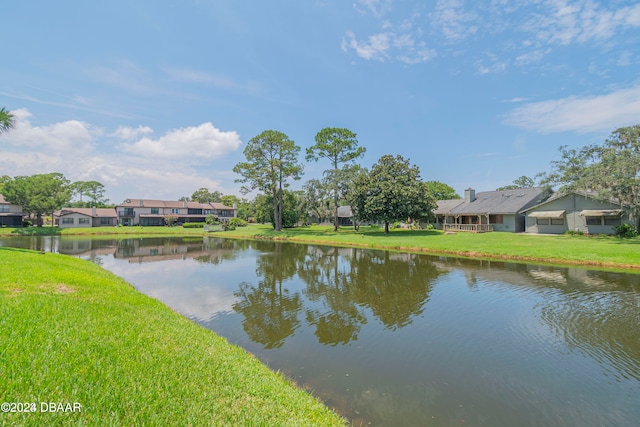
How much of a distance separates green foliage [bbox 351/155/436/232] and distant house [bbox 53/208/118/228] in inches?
2133

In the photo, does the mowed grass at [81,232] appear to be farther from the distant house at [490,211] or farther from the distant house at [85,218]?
the distant house at [490,211]

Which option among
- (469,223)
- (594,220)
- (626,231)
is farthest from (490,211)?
(626,231)

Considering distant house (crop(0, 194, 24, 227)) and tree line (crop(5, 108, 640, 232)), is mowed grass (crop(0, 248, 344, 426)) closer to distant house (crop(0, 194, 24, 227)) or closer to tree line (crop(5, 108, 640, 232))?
tree line (crop(5, 108, 640, 232))

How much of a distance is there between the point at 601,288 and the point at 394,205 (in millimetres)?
24891

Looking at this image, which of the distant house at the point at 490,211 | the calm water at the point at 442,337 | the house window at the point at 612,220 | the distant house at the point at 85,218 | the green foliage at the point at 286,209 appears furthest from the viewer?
the distant house at the point at 85,218

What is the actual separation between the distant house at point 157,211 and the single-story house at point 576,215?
211 ft

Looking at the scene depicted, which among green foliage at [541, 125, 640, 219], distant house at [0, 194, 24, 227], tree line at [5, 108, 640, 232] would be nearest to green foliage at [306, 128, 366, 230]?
tree line at [5, 108, 640, 232]

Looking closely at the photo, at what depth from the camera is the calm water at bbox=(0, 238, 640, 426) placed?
5.34m

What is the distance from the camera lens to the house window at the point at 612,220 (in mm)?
28375

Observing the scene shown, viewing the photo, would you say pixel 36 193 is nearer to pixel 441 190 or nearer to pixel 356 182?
pixel 356 182

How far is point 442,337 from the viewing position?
27.1ft

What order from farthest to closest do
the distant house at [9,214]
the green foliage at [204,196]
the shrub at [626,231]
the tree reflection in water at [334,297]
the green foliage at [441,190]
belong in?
the green foliage at [204,196], the green foliage at [441,190], the distant house at [9,214], the shrub at [626,231], the tree reflection in water at [334,297]

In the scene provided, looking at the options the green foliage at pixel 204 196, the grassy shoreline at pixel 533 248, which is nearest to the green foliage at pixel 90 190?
the green foliage at pixel 204 196

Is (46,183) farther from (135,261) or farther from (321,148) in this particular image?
(321,148)
